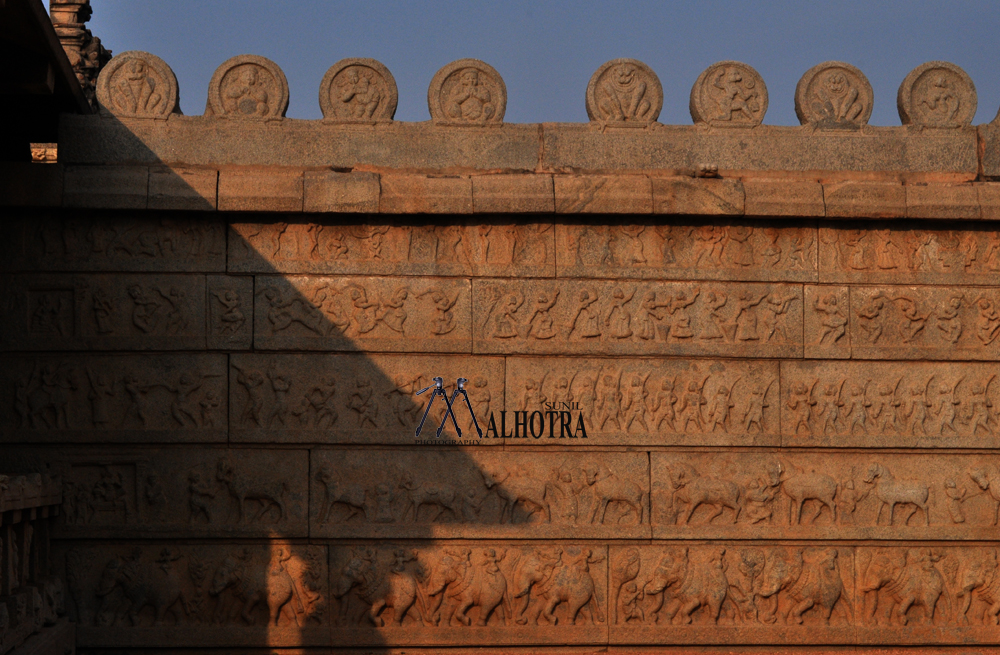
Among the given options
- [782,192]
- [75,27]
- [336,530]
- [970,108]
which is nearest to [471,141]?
[782,192]

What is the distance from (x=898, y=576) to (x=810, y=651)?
87cm

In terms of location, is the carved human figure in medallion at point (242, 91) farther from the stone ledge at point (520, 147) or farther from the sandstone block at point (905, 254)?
the sandstone block at point (905, 254)

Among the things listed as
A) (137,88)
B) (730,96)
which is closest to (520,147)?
(730,96)

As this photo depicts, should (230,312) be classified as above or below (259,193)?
below

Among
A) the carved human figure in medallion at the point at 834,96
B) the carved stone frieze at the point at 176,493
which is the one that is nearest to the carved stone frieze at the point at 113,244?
the carved stone frieze at the point at 176,493

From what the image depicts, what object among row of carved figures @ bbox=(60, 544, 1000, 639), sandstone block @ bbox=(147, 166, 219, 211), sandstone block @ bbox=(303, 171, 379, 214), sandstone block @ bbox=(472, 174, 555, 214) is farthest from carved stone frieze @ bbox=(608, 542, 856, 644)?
sandstone block @ bbox=(147, 166, 219, 211)

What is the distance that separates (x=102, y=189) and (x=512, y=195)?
9.80 feet

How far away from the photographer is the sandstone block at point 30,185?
7.81 metres

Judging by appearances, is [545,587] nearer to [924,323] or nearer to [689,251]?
[689,251]

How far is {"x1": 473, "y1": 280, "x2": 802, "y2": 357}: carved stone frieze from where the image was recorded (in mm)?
8219

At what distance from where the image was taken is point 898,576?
8.16 meters

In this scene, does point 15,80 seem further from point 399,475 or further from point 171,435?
point 399,475

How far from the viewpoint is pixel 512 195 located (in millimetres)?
8102

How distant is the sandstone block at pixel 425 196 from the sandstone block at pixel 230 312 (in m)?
1.25
